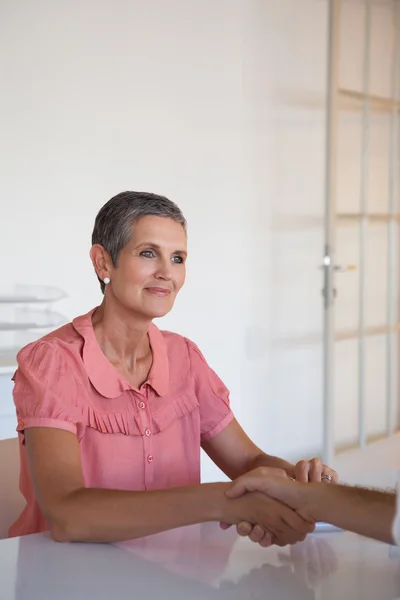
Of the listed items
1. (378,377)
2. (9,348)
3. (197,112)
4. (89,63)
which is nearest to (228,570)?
(9,348)

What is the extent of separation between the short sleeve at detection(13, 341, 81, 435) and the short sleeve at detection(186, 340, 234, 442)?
373 mm

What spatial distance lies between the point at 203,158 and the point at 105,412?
2292 mm

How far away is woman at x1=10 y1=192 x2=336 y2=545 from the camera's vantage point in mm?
1464

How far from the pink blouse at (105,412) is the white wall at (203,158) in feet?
4.41

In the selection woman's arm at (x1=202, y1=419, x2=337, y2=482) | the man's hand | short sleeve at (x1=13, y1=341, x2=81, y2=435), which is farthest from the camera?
woman's arm at (x1=202, y1=419, x2=337, y2=482)

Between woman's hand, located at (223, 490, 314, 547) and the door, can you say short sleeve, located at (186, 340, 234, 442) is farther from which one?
the door

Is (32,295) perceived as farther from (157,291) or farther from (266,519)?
(266,519)

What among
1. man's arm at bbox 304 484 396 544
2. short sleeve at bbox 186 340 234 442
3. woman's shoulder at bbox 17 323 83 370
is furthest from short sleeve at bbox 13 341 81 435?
man's arm at bbox 304 484 396 544

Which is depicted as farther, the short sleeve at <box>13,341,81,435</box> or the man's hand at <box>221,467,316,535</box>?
the short sleeve at <box>13,341,81,435</box>

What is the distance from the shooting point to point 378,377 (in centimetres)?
469

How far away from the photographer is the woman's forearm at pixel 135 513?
1.44 metres

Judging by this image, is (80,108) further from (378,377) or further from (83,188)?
(378,377)

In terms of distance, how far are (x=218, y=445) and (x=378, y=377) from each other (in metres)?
2.80

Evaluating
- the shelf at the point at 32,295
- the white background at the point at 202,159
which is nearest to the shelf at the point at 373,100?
the white background at the point at 202,159
